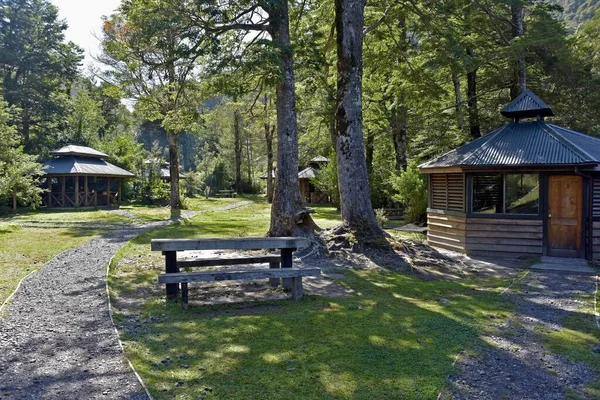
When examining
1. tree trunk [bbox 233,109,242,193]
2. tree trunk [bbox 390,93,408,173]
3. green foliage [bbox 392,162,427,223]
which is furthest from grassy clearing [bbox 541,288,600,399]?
tree trunk [bbox 233,109,242,193]

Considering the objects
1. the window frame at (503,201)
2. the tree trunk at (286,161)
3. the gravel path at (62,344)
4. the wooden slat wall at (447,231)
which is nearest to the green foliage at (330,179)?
the wooden slat wall at (447,231)

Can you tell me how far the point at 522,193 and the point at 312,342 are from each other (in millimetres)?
8901

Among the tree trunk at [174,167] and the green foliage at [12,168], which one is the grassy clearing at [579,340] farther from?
the tree trunk at [174,167]

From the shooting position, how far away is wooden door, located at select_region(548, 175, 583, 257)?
1123 cm

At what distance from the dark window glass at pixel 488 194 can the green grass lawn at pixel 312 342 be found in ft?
13.9

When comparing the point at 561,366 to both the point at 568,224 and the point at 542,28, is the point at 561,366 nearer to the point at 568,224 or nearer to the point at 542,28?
the point at 568,224

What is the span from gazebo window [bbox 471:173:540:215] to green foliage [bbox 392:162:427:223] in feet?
20.8

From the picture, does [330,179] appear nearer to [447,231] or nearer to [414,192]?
[414,192]

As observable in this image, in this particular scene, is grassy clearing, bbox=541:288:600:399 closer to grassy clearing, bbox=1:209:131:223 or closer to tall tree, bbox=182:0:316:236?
tall tree, bbox=182:0:316:236

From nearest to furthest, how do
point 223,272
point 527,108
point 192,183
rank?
point 223,272 → point 527,108 → point 192,183

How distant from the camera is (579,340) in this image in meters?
5.39

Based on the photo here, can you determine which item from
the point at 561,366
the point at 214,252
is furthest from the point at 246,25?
the point at 561,366

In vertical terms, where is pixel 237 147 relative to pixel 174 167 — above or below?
above

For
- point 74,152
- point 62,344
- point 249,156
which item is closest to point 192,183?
point 249,156
